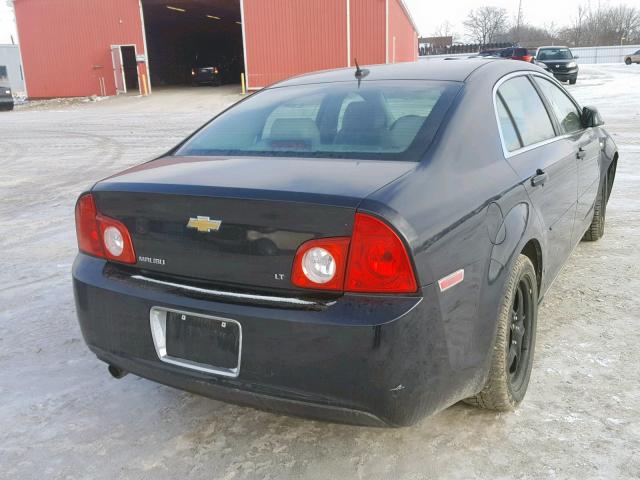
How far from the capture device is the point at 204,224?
217 centimetres

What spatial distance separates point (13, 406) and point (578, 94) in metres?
21.9

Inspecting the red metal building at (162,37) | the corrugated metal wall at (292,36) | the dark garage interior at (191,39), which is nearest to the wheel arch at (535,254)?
the red metal building at (162,37)

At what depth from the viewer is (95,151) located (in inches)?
464

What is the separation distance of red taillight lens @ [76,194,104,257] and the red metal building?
78.4 ft

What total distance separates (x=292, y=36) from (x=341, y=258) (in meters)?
26.5

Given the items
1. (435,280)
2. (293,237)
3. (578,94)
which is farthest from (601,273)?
(578,94)

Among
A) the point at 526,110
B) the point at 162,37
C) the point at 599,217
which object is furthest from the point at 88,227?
the point at 162,37

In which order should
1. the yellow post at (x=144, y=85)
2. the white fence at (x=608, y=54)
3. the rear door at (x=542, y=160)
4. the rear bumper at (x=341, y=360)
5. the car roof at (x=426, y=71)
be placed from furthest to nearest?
the white fence at (x=608, y=54)
the yellow post at (x=144, y=85)
the car roof at (x=426, y=71)
the rear door at (x=542, y=160)
the rear bumper at (x=341, y=360)

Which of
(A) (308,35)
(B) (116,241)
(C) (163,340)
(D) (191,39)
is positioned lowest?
(C) (163,340)

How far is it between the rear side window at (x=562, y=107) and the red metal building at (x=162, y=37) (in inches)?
871

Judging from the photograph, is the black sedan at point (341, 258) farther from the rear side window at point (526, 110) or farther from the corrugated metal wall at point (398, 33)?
the corrugated metal wall at point (398, 33)

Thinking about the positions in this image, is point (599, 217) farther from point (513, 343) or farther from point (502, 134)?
point (513, 343)

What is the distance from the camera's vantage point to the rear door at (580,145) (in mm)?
3684

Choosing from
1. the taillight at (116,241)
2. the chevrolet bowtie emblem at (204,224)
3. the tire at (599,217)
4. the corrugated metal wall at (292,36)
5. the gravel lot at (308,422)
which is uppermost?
the corrugated metal wall at (292,36)
